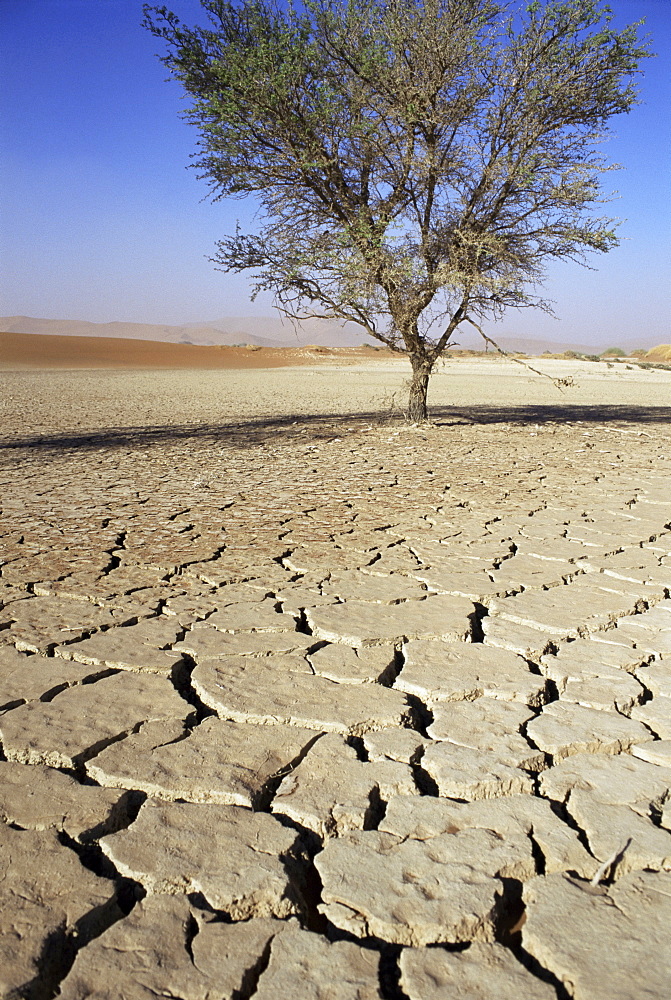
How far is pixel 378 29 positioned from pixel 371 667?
8.20m

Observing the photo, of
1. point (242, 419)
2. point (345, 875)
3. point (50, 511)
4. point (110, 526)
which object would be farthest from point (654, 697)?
point (242, 419)

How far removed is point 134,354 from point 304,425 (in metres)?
38.0

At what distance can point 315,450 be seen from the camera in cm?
794

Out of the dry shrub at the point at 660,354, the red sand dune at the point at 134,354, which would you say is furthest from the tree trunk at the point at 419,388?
the dry shrub at the point at 660,354

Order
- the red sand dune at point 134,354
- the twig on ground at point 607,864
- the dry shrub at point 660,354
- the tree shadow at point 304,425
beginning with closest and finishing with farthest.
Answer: the twig on ground at point 607,864, the tree shadow at point 304,425, the red sand dune at point 134,354, the dry shrub at point 660,354

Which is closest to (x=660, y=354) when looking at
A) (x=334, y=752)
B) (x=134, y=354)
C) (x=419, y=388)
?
(x=134, y=354)

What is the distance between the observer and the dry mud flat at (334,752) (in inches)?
54.2

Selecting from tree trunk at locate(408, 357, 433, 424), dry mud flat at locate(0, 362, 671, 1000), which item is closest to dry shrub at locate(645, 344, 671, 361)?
tree trunk at locate(408, 357, 433, 424)

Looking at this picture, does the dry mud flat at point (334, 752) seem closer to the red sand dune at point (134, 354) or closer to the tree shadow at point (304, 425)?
the tree shadow at point (304, 425)

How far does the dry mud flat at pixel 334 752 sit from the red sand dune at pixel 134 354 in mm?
34149

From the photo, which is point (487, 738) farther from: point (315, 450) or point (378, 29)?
point (378, 29)

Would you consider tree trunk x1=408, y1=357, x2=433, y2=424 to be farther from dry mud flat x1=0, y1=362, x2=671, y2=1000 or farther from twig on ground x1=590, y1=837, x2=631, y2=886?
twig on ground x1=590, y1=837, x2=631, y2=886

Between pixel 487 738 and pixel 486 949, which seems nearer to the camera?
pixel 486 949

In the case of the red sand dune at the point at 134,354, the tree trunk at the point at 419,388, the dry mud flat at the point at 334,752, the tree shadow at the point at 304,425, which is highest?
the red sand dune at the point at 134,354
